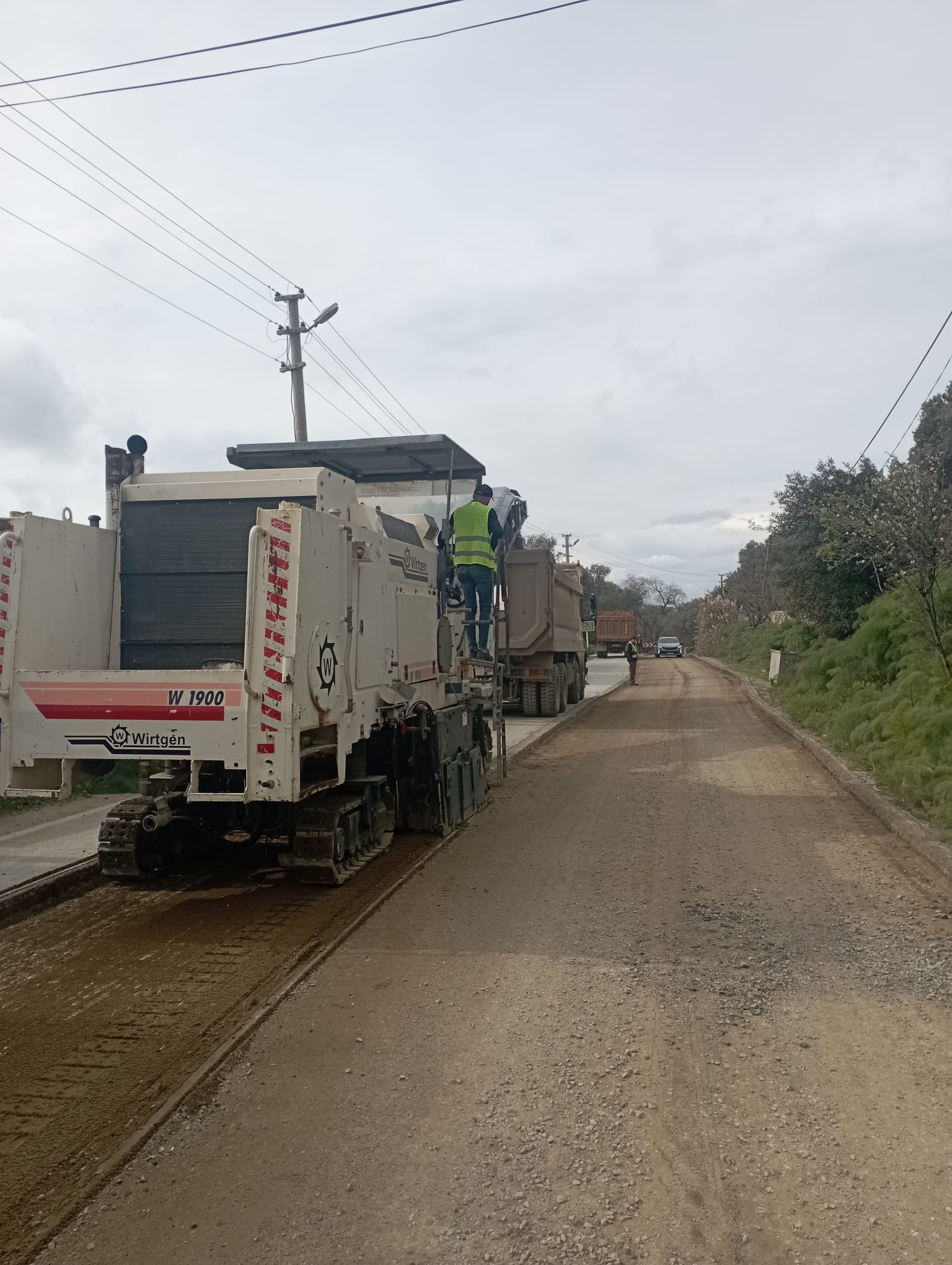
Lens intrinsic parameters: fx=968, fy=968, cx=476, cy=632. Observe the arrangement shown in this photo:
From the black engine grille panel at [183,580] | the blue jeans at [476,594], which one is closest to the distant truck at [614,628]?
the blue jeans at [476,594]

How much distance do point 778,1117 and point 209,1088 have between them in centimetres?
214

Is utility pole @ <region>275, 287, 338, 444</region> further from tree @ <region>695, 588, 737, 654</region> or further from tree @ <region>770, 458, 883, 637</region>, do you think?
tree @ <region>695, 588, 737, 654</region>

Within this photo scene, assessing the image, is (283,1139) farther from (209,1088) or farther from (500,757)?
(500,757)

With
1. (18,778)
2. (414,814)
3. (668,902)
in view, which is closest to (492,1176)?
(668,902)

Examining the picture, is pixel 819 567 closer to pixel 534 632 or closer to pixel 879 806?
pixel 534 632

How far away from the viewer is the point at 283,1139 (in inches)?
134

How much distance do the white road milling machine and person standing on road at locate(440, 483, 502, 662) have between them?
3.26 feet

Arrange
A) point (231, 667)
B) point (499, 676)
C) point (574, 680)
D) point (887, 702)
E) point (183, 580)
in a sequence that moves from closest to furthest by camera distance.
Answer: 1. point (231, 667)
2. point (183, 580)
3. point (499, 676)
4. point (887, 702)
5. point (574, 680)

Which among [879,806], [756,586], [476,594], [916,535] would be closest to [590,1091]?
[879,806]

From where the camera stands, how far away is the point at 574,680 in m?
21.4

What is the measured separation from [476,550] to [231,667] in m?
3.96

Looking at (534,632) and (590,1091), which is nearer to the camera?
(590,1091)

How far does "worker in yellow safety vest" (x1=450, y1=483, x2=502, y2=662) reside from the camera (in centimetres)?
920

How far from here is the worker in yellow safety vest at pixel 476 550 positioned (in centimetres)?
920
